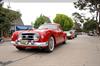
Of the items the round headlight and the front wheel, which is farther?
the front wheel

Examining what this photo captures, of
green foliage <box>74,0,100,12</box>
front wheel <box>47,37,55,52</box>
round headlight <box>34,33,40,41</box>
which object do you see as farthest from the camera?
green foliage <box>74,0,100,12</box>

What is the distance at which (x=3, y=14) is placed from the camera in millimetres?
28719

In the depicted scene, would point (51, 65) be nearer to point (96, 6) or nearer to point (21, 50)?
point (21, 50)

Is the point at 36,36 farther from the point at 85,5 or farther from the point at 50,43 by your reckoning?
the point at 85,5

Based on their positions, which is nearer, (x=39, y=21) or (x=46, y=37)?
(x=46, y=37)

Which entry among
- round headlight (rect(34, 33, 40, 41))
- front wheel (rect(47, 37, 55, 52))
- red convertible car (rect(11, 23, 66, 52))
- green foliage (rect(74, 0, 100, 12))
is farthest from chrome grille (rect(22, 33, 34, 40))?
green foliage (rect(74, 0, 100, 12))

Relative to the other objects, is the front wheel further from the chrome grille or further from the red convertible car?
the chrome grille

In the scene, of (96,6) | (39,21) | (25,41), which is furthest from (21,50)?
(39,21)

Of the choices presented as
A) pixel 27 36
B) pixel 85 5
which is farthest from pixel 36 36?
pixel 85 5

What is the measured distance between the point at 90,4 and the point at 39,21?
25546 mm

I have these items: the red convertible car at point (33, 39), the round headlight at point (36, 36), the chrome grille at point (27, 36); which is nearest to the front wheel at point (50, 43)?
the red convertible car at point (33, 39)

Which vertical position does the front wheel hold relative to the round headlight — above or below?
below

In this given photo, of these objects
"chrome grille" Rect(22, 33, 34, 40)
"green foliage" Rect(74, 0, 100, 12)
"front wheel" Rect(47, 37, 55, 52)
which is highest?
"green foliage" Rect(74, 0, 100, 12)

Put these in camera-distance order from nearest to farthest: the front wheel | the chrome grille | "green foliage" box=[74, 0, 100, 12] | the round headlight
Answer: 1. the round headlight
2. the chrome grille
3. the front wheel
4. "green foliage" box=[74, 0, 100, 12]
